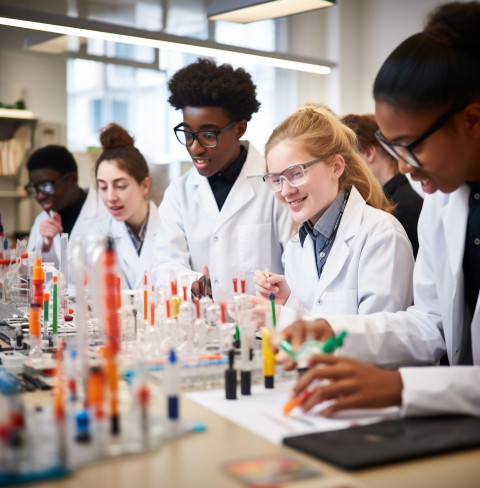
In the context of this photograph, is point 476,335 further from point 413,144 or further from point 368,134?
point 368,134

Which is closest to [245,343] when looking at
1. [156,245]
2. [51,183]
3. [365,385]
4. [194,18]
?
[365,385]

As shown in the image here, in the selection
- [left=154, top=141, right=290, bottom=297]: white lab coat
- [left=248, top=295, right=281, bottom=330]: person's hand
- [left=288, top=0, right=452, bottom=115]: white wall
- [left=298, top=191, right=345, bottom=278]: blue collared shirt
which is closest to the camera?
[left=248, top=295, right=281, bottom=330]: person's hand

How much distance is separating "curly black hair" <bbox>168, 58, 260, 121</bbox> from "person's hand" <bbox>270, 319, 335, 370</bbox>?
5.76 feet

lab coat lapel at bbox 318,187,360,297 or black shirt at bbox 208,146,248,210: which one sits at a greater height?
black shirt at bbox 208,146,248,210

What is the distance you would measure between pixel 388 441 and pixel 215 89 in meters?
2.24

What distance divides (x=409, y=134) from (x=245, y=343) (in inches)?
25.3

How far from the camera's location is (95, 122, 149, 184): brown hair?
3.83 m

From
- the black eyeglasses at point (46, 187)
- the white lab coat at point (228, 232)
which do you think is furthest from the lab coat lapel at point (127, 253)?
the black eyeglasses at point (46, 187)

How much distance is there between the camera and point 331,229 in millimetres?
2410

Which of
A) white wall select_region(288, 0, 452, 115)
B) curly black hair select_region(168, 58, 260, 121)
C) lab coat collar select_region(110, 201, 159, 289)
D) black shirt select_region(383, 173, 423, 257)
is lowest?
lab coat collar select_region(110, 201, 159, 289)

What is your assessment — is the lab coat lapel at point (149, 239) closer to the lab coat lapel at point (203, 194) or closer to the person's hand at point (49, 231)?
the lab coat lapel at point (203, 194)

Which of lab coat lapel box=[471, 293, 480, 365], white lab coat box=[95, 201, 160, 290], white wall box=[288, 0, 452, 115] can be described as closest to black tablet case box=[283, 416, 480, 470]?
lab coat lapel box=[471, 293, 480, 365]

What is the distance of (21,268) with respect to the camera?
3.00 meters

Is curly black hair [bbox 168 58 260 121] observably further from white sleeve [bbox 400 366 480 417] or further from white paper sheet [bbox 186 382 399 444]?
white sleeve [bbox 400 366 480 417]
